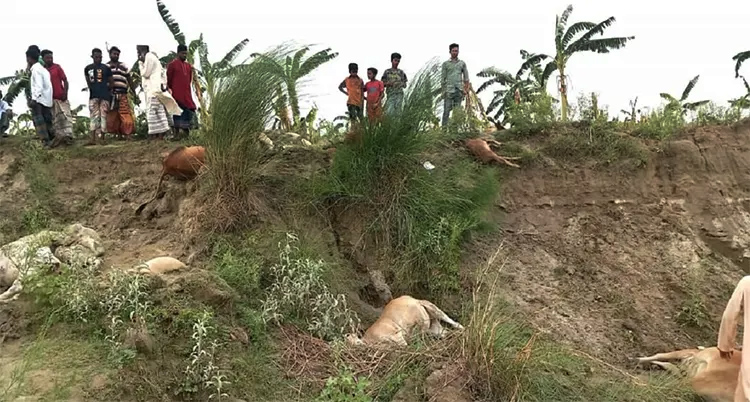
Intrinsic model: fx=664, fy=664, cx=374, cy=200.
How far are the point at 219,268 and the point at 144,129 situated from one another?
4158mm

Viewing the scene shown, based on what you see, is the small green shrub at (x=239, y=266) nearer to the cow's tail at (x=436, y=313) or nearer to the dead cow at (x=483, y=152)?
the cow's tail at (x=436, y=313)

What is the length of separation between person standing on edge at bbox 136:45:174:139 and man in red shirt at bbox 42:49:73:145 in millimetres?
1111

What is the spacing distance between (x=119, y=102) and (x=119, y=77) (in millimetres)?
333

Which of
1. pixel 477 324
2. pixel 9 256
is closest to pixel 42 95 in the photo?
pixel 9 256

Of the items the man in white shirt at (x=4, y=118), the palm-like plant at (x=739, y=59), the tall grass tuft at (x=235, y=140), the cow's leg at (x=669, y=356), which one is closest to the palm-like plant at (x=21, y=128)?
the man in white shirt at (x=4, y=118)

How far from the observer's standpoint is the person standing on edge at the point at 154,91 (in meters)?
8.53

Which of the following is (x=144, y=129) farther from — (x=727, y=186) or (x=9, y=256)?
(x=727, y=186)

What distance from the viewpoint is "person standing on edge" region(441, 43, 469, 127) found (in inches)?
355

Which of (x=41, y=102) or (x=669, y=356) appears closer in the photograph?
(x=669, y=356)

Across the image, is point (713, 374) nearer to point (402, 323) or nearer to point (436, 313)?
point (436, 313)

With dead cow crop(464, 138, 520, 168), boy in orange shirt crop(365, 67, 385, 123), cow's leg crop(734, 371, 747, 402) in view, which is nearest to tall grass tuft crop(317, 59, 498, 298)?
boy in orange shirt crop(365, 67, 385, 123)

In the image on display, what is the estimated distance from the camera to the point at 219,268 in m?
5.71

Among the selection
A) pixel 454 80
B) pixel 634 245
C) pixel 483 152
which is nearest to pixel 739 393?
pixel 634 245

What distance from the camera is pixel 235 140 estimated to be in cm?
629
